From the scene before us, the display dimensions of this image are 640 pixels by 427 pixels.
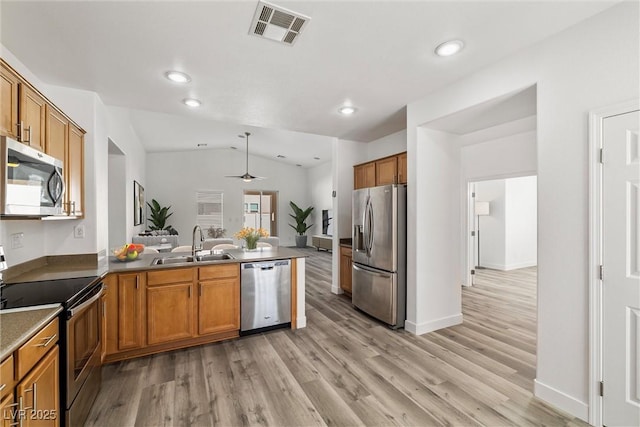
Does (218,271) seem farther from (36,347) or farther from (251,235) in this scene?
(36,347)

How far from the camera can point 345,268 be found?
4777 mm

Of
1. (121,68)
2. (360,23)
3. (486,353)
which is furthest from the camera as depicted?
(486,353)

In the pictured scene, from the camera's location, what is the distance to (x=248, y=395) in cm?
218

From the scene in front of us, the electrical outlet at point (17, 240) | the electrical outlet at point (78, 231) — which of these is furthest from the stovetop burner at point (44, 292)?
the electrical outlet at point (78, 231)

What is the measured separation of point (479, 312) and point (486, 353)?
1320 mm

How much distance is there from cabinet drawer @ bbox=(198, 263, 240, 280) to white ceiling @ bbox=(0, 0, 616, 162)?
1823 mm

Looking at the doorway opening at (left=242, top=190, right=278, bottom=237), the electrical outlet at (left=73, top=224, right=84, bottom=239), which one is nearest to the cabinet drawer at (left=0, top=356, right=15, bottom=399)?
the electrical outlet at (left=73, top=224, right=84, bottom=239)

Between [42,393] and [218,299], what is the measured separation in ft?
5.57

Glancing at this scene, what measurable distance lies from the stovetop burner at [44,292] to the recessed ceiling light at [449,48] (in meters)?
2.98

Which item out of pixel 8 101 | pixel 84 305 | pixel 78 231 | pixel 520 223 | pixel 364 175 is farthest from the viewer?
pixel 520 223

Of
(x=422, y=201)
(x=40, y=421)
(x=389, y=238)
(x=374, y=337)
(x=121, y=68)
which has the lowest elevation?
(x=374, y=337)

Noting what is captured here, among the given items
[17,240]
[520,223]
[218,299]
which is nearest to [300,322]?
[218,299]

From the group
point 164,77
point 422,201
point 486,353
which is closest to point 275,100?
point 164,77

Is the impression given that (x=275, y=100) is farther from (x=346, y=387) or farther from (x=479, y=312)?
(x=479, y=312)
